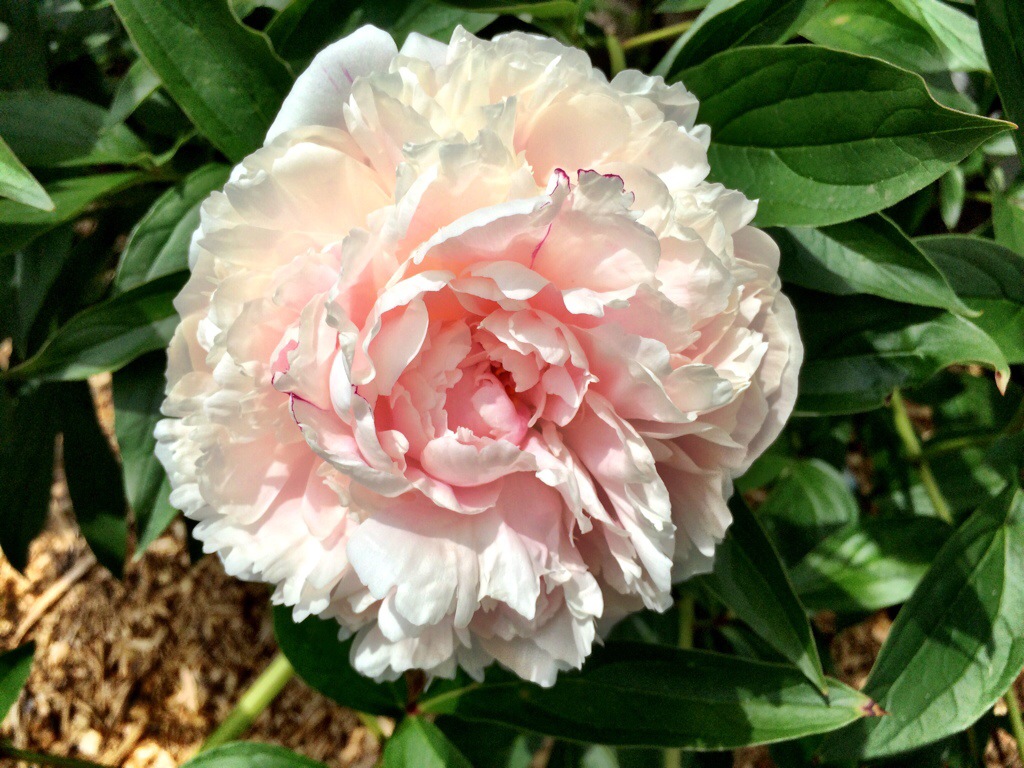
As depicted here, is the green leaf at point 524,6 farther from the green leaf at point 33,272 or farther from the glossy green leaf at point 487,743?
the glossy green leaf at point 487,743

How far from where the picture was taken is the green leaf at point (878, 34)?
1.97 feet

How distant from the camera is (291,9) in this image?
1.85ft

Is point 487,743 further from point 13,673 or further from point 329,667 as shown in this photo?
point 13,673

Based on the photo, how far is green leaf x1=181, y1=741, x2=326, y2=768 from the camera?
62 centimetres

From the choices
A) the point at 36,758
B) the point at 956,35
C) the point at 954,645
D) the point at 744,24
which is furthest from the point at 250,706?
the point at 956,35

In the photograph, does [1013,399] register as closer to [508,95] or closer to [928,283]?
[928,283]

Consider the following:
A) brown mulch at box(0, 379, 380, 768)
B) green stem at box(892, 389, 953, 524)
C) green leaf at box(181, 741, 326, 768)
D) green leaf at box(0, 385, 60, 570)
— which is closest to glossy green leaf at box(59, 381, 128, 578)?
green leaf at box(0, 385, 60, 570)

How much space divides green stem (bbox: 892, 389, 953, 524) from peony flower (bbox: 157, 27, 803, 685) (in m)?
0.45

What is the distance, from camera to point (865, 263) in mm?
548

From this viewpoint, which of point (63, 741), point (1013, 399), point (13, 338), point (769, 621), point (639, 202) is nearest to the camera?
point (639, 202)

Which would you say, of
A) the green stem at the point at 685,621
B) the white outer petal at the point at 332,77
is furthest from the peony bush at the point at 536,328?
the green stem at the point at 685,621

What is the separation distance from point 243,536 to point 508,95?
29 cm

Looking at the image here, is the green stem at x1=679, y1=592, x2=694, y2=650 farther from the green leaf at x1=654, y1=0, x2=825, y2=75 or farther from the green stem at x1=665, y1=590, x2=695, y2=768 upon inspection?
the green leaf at x1=654, y1=0, x2=825, y2=75

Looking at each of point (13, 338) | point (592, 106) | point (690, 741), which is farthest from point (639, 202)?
point (13, 338)
